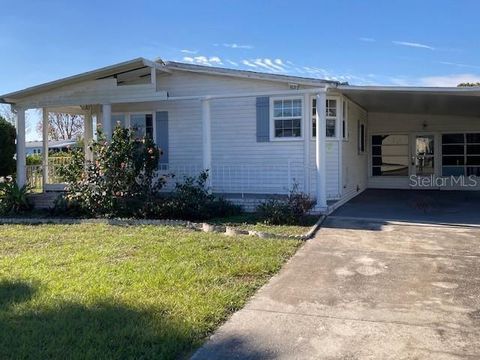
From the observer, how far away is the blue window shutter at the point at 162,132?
549 inches

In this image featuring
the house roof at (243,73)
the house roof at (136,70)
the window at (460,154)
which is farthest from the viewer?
the window at (460,154)

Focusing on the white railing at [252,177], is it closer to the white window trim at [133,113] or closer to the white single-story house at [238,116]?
the white single-story house at [238,116]

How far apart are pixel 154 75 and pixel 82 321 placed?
894 cm

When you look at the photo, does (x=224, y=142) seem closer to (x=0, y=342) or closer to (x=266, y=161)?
(x=266, y=161)

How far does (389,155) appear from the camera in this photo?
59.3 feet

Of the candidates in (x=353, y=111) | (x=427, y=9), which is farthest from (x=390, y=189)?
(x=427, y=9)

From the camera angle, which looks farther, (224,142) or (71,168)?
(224,142)

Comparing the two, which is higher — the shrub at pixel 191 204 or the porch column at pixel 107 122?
the porch column at pixel 107 122

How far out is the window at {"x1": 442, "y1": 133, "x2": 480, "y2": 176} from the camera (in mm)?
17125

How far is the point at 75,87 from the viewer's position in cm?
1329

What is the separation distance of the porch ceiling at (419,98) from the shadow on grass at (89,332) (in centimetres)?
788

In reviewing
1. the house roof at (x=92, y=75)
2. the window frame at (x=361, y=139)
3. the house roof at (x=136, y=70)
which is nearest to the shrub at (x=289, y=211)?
the house roof at (x=136, y=70)

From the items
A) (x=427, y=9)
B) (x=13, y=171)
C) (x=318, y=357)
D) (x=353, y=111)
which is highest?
(x=427, y=9)

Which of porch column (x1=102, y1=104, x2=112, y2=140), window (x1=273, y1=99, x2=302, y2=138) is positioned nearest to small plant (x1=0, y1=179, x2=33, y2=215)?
porch column (x1=102, y1=104, x2=112, y2=140)
